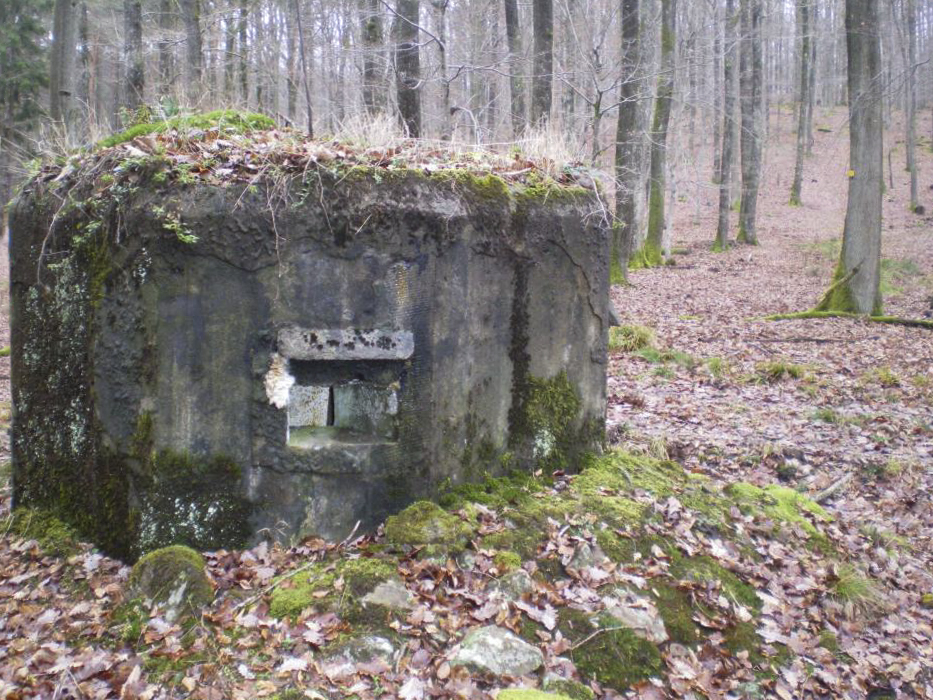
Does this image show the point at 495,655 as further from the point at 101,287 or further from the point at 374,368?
the point at 101,287

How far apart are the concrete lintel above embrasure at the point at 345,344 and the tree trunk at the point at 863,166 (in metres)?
10.2

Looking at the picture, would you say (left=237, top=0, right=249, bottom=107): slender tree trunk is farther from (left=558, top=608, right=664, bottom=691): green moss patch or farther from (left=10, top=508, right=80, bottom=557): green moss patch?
(left=558, top=608, right=664, bottom=691): green moss patch

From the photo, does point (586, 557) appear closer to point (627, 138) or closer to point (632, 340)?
point (632, 340)

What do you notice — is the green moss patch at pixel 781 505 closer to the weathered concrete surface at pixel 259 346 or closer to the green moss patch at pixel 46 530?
the weathered concrete surface at pixel 259 346

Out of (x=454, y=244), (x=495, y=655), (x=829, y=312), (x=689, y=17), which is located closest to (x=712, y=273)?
(x=829, y=312)

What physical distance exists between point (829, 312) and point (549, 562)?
9.66 meters

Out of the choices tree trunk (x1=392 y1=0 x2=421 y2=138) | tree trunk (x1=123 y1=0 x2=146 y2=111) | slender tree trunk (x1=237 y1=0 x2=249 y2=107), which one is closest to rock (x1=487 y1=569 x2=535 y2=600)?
tree trunk (x1=392 y1=0 x2=421 y2=138)

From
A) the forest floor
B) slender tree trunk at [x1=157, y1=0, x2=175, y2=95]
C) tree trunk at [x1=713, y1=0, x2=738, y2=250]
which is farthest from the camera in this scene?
tree trunk at [x1=713, y1=0, x2=738, y2=250]

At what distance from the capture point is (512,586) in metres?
4.03

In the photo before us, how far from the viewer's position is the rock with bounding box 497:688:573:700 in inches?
127

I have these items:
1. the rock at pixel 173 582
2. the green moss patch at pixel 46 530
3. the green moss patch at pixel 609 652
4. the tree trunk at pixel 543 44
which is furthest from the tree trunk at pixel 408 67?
the green moss patch at pixel 609 652

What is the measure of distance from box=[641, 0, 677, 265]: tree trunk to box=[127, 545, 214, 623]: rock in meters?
13.6

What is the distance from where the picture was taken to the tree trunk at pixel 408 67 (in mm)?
9055

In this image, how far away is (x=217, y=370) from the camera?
4.20 metres
